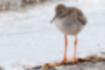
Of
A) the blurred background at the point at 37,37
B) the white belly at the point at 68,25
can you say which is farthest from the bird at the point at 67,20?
the blurred background at the point at 37,37

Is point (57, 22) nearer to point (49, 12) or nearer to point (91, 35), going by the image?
point (91, 35)

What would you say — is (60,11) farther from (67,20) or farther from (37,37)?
(37,37)

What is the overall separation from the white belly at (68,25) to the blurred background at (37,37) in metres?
0.54

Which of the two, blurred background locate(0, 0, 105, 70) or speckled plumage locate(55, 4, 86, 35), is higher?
speckled plumage locate(55, 4, 86, 35)

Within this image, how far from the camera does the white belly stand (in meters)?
3.93

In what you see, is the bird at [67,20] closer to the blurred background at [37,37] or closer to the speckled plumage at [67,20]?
the speckled plumage at [67,20]

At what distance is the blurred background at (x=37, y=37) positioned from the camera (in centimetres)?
445

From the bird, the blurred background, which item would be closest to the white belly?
the bird

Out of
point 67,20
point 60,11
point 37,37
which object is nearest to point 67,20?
point 67,20

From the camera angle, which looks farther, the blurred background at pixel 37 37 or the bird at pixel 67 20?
the blurred background at pixel 37 37

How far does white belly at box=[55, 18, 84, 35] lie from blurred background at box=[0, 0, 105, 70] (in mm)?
535

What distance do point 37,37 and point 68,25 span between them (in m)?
1.49

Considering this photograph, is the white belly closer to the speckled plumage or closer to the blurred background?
the speckled plumage

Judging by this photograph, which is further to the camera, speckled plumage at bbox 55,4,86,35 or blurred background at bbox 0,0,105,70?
blurred background at bbox 0,0,105,70
